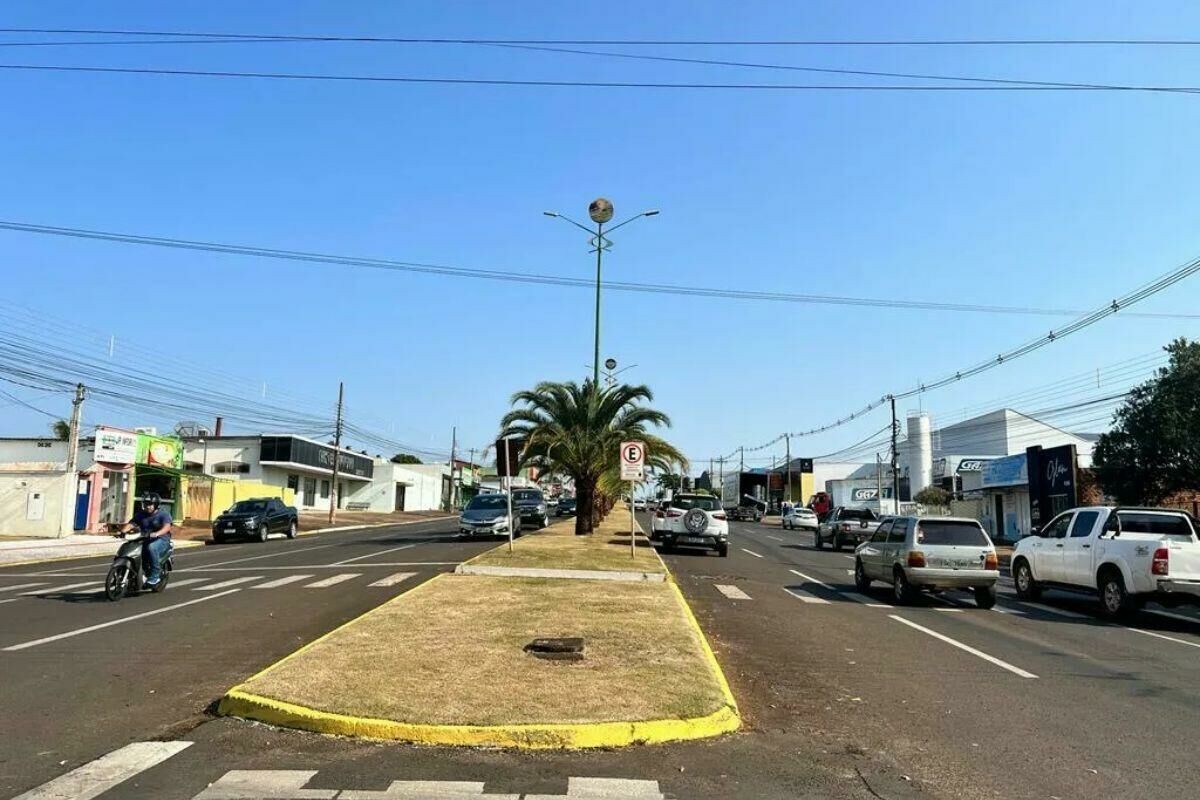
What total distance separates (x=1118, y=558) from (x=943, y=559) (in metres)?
2.73

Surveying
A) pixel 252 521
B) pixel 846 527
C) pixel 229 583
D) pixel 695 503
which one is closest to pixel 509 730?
pixel 229 583

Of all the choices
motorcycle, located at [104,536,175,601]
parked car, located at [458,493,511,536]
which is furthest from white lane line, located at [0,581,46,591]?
parked car, located at [458,493,511,536]

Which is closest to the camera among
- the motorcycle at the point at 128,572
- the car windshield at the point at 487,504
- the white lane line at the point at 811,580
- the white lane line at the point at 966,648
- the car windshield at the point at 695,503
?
the white lane line at the point at 966,648

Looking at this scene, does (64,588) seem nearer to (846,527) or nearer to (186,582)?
(186,582)

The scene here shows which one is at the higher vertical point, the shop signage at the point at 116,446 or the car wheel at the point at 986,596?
the shop signage at the point at 116,446

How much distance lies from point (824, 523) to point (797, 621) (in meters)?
24.3

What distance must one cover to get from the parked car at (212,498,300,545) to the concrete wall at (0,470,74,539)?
18.6 feet

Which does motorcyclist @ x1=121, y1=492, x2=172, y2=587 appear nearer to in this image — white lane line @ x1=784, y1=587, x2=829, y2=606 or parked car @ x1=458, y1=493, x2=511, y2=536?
white lane line @ x1=784, y1=587, x2=829, y2=606

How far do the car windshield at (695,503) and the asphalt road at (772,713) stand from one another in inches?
489

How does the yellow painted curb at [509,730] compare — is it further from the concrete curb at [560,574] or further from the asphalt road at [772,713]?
the concrete curb at [560,574]

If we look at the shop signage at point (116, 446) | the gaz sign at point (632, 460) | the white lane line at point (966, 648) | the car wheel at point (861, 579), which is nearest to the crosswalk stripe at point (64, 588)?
the gaz sign at point (632, 460)

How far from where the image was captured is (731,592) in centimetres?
1725

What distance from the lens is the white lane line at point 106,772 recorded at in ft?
17.2

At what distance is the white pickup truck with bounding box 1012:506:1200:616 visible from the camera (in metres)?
14.1
